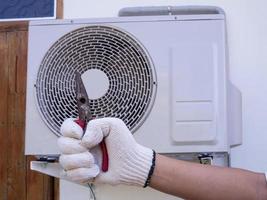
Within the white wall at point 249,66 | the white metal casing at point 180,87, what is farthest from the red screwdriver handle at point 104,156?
the white wall at point 249,66

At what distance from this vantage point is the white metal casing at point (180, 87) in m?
1.06

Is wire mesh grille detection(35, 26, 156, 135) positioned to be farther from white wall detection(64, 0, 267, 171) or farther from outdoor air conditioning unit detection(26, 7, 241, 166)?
white wall detection(64, 0, 267, 171)

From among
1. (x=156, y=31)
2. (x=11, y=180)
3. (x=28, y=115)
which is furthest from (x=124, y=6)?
(x=11, y=180)

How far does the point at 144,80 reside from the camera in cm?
106

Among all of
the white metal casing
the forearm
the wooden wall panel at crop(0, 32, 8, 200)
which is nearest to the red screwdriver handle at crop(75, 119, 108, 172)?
the forearm

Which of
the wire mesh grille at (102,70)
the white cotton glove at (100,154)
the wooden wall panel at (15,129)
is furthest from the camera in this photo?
the wooden wall panel at (15,129)

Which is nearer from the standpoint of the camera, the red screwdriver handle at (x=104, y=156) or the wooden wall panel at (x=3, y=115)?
the red screwdriver handle at (x=104, y=156)

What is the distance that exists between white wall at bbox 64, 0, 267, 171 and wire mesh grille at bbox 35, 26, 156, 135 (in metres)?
0.40

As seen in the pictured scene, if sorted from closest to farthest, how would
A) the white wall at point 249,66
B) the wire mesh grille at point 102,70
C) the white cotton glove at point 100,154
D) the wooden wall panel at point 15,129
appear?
the white cotton glove at point 100,154 < the wire mesh grille at point 102,70 < the white wall at point 249,66 < the wooden wall panel at point 15,129

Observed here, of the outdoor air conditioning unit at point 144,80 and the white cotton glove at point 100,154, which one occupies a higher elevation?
the outdoor air conditioning unit at point 144,80

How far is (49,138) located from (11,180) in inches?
18.6

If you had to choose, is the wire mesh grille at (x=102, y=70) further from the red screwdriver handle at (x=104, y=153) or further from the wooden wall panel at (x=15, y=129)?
the wooden wall panel at (x=15, y=129)

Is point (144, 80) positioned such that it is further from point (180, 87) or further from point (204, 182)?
point (204, 182)

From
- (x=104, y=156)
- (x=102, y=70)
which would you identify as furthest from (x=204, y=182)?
(x=102, y=70)
